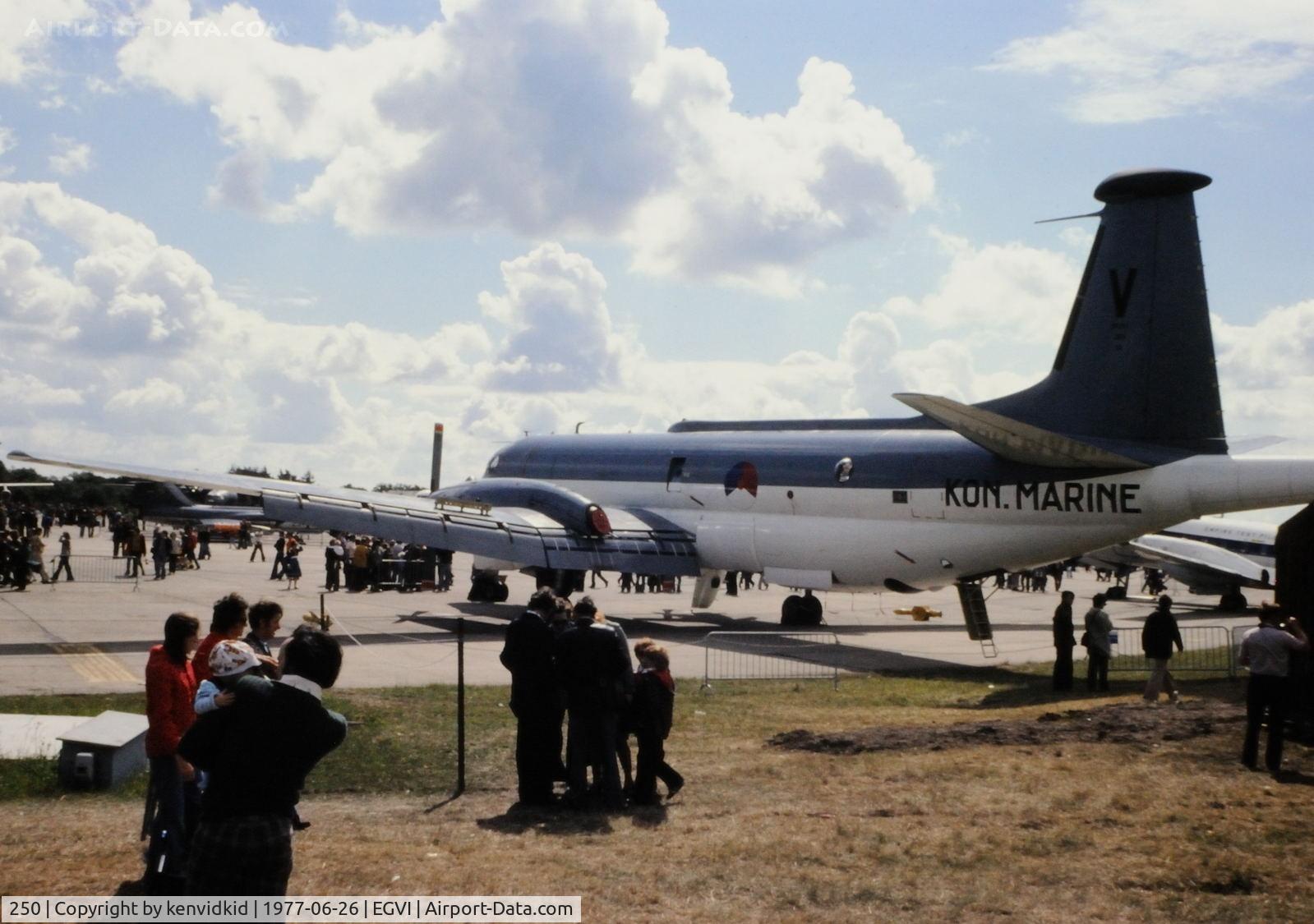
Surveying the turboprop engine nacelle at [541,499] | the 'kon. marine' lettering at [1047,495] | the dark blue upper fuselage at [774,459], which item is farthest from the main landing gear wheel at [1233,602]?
the turboprop engine nacelle at [541,499]

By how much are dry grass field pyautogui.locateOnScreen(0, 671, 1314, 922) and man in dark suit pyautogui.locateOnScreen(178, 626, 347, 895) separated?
8.13 feet

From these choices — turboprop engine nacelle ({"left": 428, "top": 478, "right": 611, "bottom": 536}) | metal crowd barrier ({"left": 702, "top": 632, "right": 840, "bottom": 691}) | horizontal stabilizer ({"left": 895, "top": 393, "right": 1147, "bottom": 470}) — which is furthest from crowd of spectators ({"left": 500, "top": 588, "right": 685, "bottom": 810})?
turboprop engine nacelle ({"left": 428, "top": 478, "right": 611, "bottom": 536})

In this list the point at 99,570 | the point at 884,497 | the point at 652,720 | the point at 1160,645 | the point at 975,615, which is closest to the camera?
the point at 652,720

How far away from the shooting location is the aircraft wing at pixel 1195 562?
38031 mm

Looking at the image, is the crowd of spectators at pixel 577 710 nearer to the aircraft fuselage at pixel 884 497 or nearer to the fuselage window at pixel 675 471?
the aircraft fuselage at pixel 884 497

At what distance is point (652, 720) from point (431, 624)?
18.1m

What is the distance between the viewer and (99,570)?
41281 millimetres

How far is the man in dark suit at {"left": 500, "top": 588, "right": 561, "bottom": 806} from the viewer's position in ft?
34.3

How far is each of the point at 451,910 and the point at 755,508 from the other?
861 inches

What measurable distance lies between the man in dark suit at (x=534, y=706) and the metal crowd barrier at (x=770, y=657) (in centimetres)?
812

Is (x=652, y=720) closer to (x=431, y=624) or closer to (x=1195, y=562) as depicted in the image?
(x=431, y=624)

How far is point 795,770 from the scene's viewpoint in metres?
11.8

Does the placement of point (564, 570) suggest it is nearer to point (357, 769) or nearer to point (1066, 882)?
point (357, 769)

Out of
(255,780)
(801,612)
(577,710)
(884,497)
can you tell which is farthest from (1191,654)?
(255,780)
